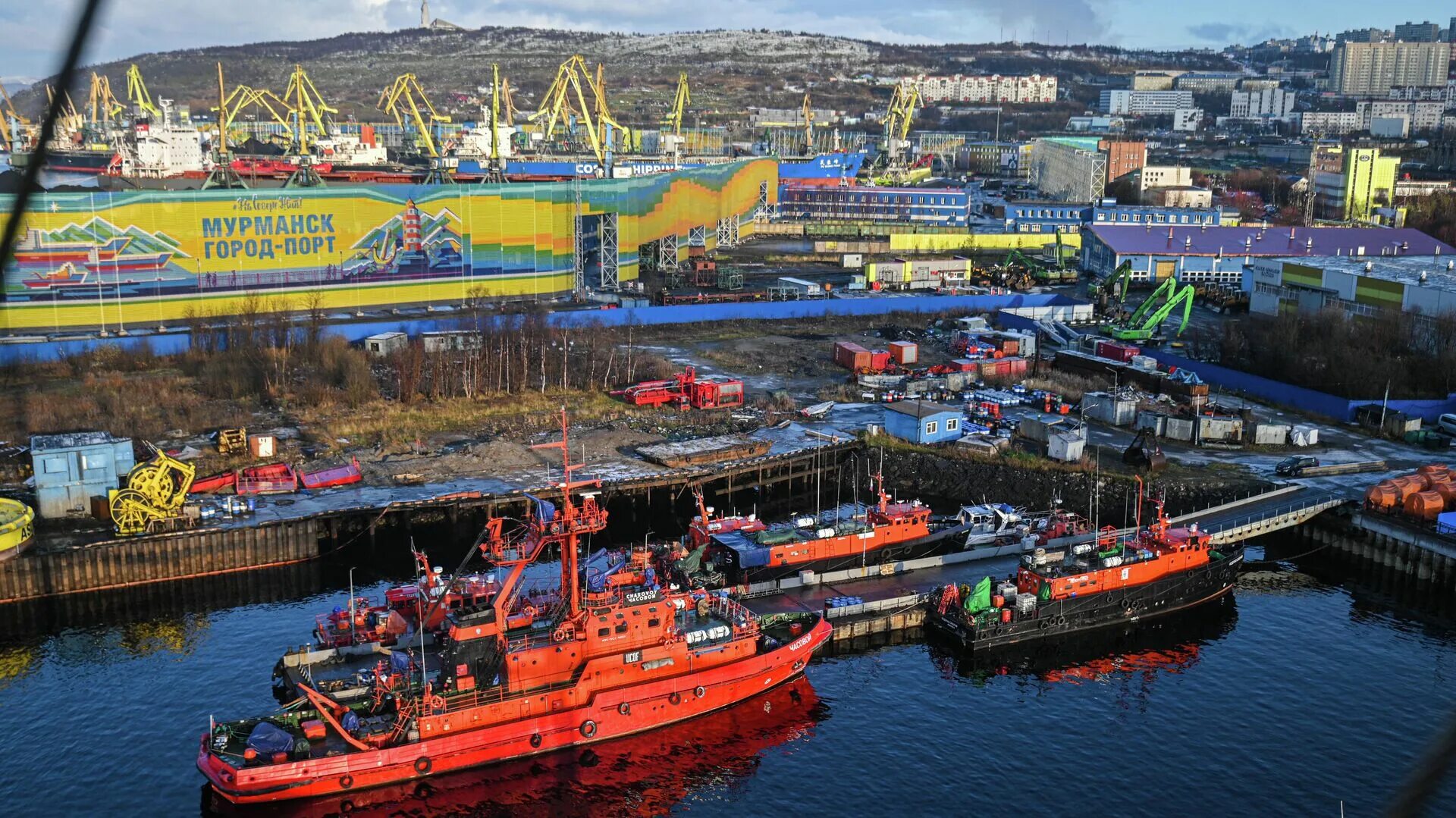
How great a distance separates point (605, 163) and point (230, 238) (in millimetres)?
27225

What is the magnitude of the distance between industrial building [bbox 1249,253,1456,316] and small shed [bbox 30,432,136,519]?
3252 centimetres

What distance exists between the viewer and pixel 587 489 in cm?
2455

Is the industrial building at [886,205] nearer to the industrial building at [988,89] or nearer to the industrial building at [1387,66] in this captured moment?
the industrial building at [988,89]

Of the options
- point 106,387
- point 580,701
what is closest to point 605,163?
point 106,387

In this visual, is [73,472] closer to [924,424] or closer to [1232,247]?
Answer: [924,424]

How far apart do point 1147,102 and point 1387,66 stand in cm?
3389

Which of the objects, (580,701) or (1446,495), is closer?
(580,701)

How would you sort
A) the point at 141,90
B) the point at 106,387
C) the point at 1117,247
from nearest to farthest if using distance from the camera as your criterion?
the point at 106,387 → the point at 1117,247 → the point at 141,90

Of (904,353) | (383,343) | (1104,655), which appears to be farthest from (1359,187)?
(1104,655)

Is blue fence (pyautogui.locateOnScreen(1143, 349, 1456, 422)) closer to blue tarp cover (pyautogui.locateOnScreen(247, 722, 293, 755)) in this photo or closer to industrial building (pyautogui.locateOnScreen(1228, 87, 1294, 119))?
blue tarp cover (pyautogui.locateOnScreen(247, 722, 293, 755))

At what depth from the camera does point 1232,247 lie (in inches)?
1971

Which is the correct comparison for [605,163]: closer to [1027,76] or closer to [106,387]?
[106,387]

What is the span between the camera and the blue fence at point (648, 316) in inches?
1283

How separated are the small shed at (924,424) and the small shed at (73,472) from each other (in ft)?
56.2
